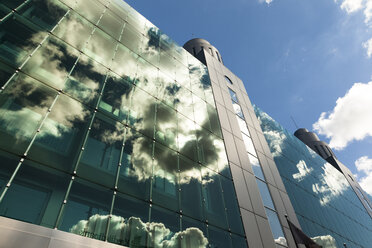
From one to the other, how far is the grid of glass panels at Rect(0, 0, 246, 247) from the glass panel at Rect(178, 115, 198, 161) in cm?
7

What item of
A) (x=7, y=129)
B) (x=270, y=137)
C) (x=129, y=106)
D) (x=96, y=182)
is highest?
(x=270, y=137)

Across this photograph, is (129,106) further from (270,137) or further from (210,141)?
(270,137)

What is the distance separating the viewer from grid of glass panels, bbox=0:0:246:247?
6914 mm

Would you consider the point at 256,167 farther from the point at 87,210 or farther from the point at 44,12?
the point at 44,12

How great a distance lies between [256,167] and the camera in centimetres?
1698

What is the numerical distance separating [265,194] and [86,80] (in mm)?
12648

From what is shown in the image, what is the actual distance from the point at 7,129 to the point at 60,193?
7.92 feet

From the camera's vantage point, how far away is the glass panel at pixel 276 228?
43.9ft

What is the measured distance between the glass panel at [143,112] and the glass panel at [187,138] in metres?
1.88

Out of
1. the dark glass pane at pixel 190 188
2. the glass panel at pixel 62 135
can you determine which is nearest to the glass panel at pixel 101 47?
the glass panel at pixel 62 135

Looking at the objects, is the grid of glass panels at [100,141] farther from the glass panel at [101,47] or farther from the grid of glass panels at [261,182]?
the grid of glass panels at [261,182]

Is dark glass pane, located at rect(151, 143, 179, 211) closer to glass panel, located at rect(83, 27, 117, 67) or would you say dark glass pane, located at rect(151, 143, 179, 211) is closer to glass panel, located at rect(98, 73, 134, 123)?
glass panel, located at rect(98, 73, 134, 123)

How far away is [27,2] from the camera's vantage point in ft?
33.9

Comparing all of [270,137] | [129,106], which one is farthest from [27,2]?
[270,137]
